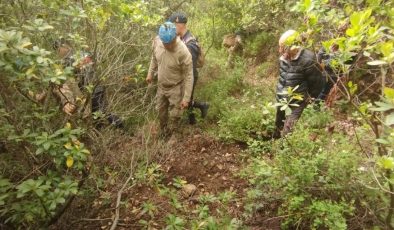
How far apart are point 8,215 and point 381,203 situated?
10.2ft

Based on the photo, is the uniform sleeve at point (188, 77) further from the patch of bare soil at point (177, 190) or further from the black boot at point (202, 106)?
the black boot at point (202, 106)

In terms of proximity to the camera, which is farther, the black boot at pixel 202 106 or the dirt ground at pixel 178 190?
the black boot at pixel 202 106

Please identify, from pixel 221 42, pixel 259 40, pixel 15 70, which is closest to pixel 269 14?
pixel 259 40

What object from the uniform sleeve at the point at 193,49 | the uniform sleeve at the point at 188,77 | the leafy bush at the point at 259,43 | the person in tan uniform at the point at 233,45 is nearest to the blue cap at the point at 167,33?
the uniform sleeve at the point at 188,77

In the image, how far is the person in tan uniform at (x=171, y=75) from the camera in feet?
16.4

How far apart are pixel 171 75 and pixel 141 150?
1.74 m

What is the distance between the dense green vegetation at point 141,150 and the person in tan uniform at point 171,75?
1.21 ft

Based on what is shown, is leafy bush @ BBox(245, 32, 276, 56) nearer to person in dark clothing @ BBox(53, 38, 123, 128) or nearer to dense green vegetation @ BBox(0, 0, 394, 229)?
dense green vegetation @ BBox(0, 0, 394, 229)

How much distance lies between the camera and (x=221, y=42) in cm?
1009

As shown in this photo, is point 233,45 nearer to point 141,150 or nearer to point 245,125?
point 245,125

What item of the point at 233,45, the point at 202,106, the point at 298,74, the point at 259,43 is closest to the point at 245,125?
the point at 202,106

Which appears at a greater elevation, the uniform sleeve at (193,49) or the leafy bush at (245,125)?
the uniform sleeve at (193,49)

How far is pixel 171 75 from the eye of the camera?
526 cm

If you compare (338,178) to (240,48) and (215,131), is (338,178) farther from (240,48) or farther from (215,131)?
(240,48)
